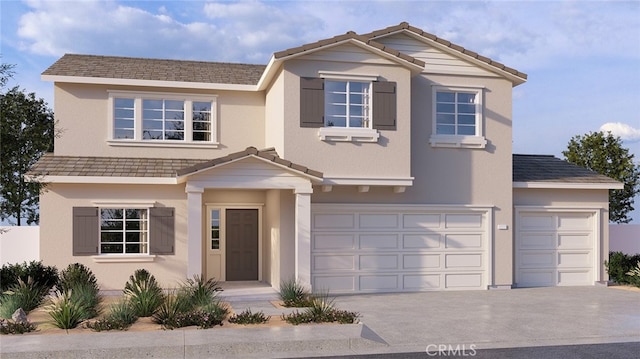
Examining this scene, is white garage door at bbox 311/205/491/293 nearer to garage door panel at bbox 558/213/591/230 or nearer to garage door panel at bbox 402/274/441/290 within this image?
garage door panel at bbox 402/274/441/290

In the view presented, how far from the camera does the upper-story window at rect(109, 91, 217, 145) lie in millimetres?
16938

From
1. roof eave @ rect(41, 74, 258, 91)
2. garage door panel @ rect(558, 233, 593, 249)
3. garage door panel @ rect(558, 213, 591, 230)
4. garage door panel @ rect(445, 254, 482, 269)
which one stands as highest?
roof eave @ rect(41, 74, 258, 91)

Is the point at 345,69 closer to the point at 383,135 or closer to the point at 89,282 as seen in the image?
the point at 383,135

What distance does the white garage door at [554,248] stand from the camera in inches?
689

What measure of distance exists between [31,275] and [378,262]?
26.6ft

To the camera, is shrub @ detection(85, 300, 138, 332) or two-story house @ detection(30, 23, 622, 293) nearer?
shrub @ detection(85, 300, 138, 332)

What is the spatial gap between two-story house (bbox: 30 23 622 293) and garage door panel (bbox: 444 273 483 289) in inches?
1.3

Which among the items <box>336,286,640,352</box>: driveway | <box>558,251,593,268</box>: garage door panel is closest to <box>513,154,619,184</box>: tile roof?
<box>558,251,593,268</box>: garage door panel

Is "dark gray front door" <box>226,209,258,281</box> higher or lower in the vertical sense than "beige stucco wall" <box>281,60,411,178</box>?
lower

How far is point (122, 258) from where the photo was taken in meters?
15.4

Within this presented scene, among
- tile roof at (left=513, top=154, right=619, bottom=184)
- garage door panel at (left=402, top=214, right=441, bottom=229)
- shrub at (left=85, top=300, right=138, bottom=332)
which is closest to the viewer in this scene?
shrub at (left=85, top=300, right=138, bottom=332)

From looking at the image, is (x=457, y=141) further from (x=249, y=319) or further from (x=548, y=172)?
(x=249, y=319)

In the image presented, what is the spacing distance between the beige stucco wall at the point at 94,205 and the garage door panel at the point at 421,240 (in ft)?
18.3

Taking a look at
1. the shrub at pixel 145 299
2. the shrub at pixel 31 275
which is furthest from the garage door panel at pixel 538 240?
the shrub at pixel 31 275
